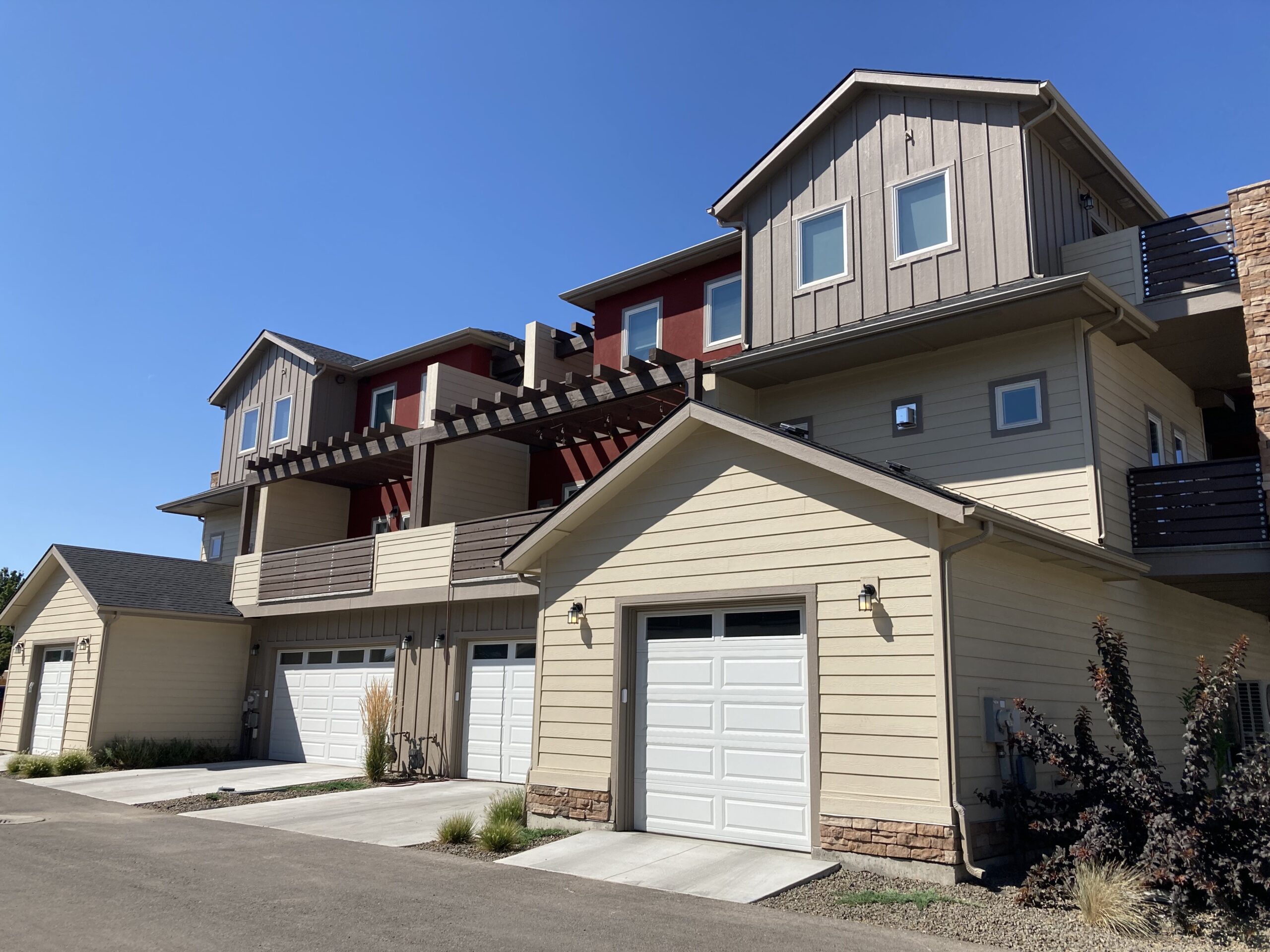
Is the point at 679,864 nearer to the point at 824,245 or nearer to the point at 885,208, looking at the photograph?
the point at 824,245

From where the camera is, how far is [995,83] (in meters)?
13.4

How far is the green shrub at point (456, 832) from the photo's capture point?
10758 mm

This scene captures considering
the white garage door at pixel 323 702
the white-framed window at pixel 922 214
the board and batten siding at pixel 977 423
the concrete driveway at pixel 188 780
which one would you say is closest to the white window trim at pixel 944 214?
the white-framed window at pixel 922 214

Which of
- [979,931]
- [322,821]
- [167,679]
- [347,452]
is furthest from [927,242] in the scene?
[167,679]

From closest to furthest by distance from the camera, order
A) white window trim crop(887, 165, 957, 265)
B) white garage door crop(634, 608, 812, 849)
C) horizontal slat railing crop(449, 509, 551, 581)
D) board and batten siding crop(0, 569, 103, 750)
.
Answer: white garage door crop(634, 608, 812, 849) < white window trim crop(887, 165, 957, 265) < horizontal slat railing crop(449, 509, 551, 581) < board and batten siding crop(0, 569, 103, 750)

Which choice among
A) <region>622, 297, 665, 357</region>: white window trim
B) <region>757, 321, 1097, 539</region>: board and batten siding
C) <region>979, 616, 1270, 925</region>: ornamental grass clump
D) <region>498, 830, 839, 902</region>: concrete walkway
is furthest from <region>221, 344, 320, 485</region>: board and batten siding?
<region>979, 616, 1270, 925</region>: ornamental grass clump

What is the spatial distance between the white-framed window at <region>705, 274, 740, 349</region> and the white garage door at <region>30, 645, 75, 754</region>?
15481 mm

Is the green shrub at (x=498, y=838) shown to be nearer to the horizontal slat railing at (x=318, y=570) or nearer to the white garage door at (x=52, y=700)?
the horizontal slat railing at (x=318, y=570)

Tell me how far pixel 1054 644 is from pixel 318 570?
14.8m

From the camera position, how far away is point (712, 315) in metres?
17.3

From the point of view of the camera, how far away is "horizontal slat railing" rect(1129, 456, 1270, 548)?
1218 cm

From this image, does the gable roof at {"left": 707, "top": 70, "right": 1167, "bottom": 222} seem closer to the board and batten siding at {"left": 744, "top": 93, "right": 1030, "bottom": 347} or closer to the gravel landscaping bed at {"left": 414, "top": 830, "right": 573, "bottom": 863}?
the board and batten siding at {"left": 744, "top": 93, "right": 1030, "bottom": 347}

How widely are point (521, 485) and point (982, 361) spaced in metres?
11.1

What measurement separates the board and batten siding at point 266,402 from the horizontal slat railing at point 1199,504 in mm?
17991
